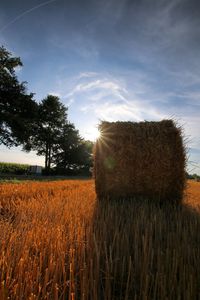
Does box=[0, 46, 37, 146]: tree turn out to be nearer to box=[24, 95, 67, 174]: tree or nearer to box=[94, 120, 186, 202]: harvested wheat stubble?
box=[24, 95, 67, 174]: tree

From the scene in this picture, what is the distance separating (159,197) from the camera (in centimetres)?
700

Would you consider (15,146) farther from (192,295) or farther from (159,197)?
(192,295)

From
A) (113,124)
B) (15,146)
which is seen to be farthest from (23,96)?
(113,124)

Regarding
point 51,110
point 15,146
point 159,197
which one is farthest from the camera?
point 51,110

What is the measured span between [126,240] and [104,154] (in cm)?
432

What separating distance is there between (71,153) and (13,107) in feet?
41.2

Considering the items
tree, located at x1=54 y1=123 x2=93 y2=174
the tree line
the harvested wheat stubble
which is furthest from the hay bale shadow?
tree, located at x1=54 y1=123 x2=93 y2=174

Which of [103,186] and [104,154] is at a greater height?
[104,154]

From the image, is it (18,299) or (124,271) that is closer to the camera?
(18,299)

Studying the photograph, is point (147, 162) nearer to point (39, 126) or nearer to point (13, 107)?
point (13, 107)

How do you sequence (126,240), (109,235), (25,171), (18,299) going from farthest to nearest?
(25,171)
(109,235)
(126,240)
(18,299)

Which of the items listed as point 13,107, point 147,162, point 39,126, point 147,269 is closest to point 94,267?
point 147,269

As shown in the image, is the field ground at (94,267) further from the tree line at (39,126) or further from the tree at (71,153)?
the tree at (71,153)

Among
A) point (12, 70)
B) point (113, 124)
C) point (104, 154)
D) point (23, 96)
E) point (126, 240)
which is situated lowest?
point (126, 240)
